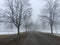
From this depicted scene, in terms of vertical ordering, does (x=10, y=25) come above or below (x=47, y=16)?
below

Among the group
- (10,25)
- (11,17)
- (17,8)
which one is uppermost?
(17,8)

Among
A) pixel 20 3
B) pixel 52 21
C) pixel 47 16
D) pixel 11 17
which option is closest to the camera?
pixel 11 17

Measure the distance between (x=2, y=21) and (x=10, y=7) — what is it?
4.03m

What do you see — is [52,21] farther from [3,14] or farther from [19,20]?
[3,14]

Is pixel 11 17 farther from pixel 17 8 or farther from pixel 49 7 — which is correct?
pixel 49 7

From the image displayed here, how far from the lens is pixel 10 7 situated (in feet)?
100

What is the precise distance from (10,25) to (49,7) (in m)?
14.7

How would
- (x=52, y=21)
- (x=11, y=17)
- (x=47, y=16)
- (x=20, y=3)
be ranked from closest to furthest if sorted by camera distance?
(x=11, y=17) → (x=20, y=3) → (x=52, y=21) → (x=47, y=16)

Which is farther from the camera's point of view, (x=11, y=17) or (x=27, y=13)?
(x=27, y=13)

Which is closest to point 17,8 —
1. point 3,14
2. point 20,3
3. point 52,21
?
point 20,3

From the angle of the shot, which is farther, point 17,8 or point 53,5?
point 53,5

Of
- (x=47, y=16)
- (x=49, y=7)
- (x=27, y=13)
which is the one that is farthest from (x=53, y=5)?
(x=27, y=13)

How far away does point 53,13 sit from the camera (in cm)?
3912

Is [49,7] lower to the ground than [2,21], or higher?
higher
